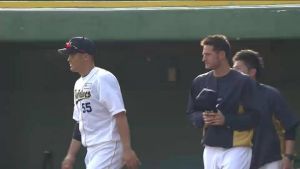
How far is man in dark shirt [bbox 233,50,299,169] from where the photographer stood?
6.17 meters

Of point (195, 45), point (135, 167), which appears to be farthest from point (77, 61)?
point (195, 45)

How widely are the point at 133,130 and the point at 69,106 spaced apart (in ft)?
2.94

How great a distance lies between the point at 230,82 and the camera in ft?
18.4

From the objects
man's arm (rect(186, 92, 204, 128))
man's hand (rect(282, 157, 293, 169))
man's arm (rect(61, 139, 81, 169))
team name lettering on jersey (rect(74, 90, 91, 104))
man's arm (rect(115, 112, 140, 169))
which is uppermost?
team name lettering on jersey (rect(74, 90, 91, 104))

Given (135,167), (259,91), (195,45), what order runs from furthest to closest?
(195,45) < (259,91) < (135,167)

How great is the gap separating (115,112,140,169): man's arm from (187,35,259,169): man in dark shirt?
51 cm

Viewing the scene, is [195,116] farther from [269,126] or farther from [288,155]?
[288,155]

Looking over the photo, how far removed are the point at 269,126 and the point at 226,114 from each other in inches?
32.2

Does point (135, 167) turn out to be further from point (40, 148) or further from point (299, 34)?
point (40, 148)

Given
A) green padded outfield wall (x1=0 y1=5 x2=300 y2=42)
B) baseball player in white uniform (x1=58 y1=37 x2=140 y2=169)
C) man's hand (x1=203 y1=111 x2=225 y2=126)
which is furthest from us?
green padded outfield wall (x1=0 y1=5 x2=300 y2=42)

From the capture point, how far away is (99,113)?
225 inches

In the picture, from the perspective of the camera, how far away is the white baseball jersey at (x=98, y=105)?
564cm

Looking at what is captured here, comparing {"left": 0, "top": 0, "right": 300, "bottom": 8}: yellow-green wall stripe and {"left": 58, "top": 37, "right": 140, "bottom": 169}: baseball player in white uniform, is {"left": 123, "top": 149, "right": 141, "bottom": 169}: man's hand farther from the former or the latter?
{"left": 0, "top": 0, "right": 300, "bottom": 8}: yellow-green wall stripe

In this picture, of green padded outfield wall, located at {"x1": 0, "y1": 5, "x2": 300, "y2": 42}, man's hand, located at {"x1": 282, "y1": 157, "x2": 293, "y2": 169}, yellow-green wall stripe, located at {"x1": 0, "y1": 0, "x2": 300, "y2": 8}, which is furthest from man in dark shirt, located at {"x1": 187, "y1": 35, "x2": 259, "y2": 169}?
yellow-green wall stripe, located at {"x1": 0, "y1": 0, "x2": 300, "y2": 8}
